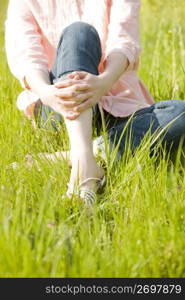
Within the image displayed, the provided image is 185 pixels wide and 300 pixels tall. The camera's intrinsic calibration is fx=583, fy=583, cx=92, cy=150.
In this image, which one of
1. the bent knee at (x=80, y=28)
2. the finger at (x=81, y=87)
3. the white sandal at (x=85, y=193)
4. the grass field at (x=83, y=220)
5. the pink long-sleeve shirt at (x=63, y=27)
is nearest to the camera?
the grass field at (x=83, y=220)

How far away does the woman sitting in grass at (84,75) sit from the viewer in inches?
68.1

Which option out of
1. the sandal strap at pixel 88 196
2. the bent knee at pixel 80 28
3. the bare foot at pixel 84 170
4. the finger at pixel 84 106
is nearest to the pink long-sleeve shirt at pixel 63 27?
the bent knee at pixel 80 28

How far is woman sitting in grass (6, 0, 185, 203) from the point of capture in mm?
1729

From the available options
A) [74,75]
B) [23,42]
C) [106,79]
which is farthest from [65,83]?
[23,42]

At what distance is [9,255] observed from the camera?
1.19 meters

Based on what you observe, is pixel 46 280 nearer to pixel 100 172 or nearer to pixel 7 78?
pixel 100 172

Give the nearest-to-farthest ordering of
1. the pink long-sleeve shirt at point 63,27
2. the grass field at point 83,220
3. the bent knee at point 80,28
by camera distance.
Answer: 1. the grass field at point 83,220
2. the bent knee at point 80,28
3. the pink long-sleeve shirt at point 63,27

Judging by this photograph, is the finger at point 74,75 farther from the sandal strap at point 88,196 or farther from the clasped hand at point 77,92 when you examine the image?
the sandal strap at point 88,196

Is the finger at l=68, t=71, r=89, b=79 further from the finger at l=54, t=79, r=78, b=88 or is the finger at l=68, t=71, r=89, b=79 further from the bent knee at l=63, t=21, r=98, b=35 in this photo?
the bent knee at l=63, t=21, r=98, b=35

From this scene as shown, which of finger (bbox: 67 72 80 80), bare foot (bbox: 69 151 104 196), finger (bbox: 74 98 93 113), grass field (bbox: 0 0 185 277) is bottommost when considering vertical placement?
grass field (bbox: 0 0 185 277)

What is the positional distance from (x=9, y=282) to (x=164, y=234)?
0.36m

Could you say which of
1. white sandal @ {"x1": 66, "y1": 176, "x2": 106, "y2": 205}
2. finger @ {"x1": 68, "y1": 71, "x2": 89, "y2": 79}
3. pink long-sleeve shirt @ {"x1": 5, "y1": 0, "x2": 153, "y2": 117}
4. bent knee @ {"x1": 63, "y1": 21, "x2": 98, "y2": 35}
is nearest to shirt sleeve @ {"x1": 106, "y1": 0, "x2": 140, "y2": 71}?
pink long-sleeve shirt @ {"x1": 5, "y1": 0, "x2": 153, "y2": 117}

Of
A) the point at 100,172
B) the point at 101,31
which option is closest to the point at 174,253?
the point at 100,172

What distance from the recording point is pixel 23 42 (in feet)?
6.67
